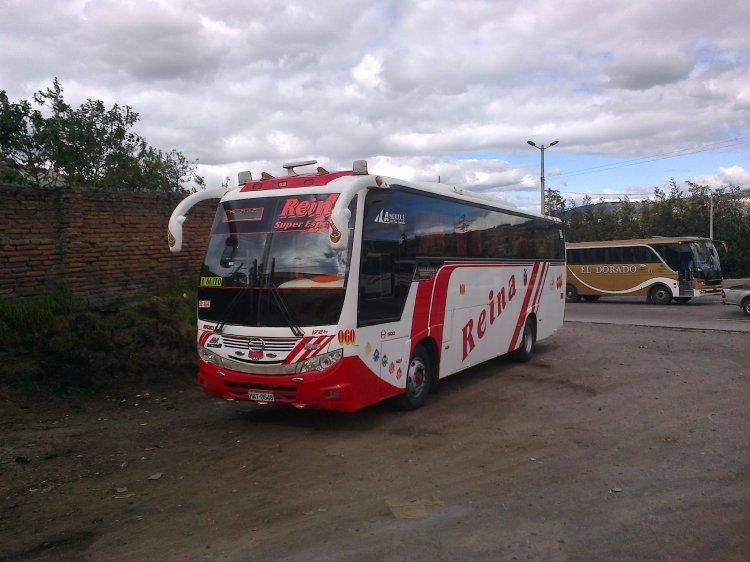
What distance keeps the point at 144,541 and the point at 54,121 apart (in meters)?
13.2

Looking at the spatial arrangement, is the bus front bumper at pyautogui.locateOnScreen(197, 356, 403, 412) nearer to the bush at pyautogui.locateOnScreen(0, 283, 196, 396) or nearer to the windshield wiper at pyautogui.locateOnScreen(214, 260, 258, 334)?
the windshield wiper at pyautogui.locateOnScreen(214, 260, 258, 334)

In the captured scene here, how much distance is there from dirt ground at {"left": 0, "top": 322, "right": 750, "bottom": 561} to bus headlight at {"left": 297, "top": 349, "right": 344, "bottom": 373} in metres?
0.88

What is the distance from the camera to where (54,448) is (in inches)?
290

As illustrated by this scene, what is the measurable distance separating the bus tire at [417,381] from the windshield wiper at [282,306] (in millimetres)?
1866

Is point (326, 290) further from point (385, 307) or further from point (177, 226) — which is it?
point (177, 226)

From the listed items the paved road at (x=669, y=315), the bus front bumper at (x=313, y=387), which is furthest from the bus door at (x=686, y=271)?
the bus front bumper at (x=313, y=387)

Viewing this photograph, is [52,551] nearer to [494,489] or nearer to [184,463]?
[184,463]

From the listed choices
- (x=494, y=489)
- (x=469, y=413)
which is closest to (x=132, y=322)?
(x=469, y=413)

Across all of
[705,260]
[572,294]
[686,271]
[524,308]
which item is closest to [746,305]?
[686,271]

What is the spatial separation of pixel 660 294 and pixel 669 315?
567 cm

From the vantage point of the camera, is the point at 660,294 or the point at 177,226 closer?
the point at 177,226

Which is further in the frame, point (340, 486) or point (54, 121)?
point (54, 121)

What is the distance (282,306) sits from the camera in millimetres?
7445

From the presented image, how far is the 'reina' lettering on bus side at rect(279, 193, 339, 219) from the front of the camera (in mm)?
7637
